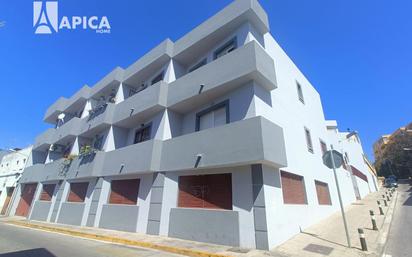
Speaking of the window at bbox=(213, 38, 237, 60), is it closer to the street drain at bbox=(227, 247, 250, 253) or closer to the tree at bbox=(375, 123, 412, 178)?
the street drain at bbox=(227, 247, 250, 253)

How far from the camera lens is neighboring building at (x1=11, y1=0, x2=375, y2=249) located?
8.12 metres

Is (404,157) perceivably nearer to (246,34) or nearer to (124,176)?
(246,34)

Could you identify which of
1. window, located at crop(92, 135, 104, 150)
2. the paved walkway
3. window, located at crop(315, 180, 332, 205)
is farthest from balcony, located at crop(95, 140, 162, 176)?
window, located at crop(315, 180, 332, 205)

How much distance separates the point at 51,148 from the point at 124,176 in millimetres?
14975

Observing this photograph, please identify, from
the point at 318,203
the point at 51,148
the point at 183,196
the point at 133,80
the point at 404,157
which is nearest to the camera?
the point at 183,196

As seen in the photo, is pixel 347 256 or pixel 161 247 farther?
pixel 161 247

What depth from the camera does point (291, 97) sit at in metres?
13.4

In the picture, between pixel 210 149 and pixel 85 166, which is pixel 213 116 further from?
pixel 85 166

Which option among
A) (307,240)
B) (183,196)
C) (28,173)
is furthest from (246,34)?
(28,173)

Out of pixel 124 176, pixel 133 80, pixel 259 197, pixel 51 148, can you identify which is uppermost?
pixel 133 80

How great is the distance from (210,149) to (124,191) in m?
7.50

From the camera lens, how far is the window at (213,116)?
1020cm

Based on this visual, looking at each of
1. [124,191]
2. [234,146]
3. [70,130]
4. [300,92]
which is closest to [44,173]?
[70,130]

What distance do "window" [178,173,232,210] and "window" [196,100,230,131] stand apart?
270cm
